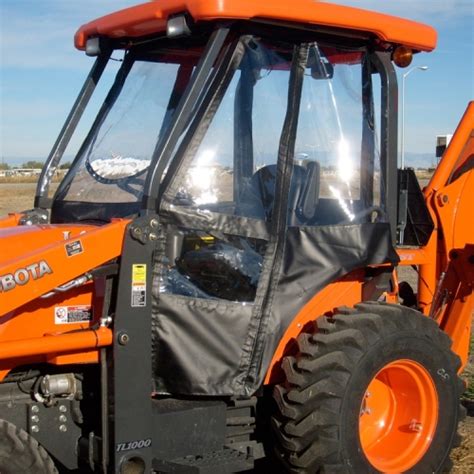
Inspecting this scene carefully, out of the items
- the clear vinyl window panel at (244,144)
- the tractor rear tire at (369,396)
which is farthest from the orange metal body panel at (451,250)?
the clear vinyl window panel at (244,144)

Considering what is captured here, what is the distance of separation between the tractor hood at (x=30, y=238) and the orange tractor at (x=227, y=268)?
0.02 m

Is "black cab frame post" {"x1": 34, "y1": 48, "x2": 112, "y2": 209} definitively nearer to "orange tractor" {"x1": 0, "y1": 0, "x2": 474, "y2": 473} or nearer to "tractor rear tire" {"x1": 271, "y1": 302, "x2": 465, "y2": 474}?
"orange tractor" {"x1": 0, "y1": 0, "x2": 474, "y2": 473}

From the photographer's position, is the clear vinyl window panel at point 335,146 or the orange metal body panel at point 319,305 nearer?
the orange metal body panel at point 319,305

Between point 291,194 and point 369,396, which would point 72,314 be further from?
point 369,396

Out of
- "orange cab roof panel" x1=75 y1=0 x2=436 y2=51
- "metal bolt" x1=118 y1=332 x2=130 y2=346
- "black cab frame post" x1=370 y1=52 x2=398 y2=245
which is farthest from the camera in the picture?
"black cab frame post" x1=370 y1=52 x2=398 y2=245

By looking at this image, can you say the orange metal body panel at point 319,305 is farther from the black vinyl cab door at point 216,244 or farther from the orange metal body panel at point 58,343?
the orange metal body panel at point 58,343

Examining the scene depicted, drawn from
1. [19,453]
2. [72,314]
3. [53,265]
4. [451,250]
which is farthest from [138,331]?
[451,250]

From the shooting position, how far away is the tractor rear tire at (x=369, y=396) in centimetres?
399

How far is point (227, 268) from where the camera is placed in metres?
4.02

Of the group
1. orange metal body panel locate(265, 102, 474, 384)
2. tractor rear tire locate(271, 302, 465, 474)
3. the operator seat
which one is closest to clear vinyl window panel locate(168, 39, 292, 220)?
the operator seat

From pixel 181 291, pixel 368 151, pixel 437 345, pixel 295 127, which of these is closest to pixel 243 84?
pixel 295 127

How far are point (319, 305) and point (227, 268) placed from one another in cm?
60

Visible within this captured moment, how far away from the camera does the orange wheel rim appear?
14.8 ft

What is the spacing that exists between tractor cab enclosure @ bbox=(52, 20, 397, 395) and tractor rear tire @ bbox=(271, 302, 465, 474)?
0.21 m
